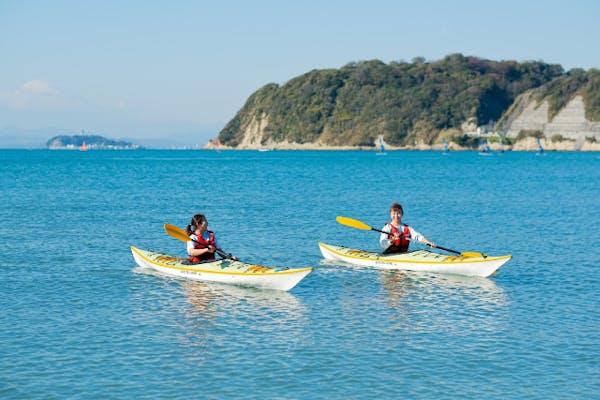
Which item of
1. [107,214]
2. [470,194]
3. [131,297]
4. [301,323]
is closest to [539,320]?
[301,323]

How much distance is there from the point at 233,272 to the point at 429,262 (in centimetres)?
590

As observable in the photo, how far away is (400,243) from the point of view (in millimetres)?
22391

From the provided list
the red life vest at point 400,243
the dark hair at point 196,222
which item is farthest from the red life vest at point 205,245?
the red life vest at point 400,243

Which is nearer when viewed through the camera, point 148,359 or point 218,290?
point 148,359

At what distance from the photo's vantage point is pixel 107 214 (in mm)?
40125

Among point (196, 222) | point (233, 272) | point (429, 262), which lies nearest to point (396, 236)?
point (429, 262)

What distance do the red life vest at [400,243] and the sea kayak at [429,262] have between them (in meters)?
0.22

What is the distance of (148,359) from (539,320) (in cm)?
835

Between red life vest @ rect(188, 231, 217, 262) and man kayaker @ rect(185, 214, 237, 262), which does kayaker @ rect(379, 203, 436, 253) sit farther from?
red life vest @ rect(188, 231, 217, 262)

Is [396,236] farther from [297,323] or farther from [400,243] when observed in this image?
[297,323]

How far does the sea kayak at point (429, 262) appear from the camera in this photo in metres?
20.8

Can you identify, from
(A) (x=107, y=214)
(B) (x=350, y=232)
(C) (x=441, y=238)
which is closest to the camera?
(C) (x=441, y=238)

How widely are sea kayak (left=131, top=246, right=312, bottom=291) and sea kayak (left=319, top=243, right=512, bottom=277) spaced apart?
4622 mm

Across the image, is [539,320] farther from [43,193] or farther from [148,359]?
[43,193]
